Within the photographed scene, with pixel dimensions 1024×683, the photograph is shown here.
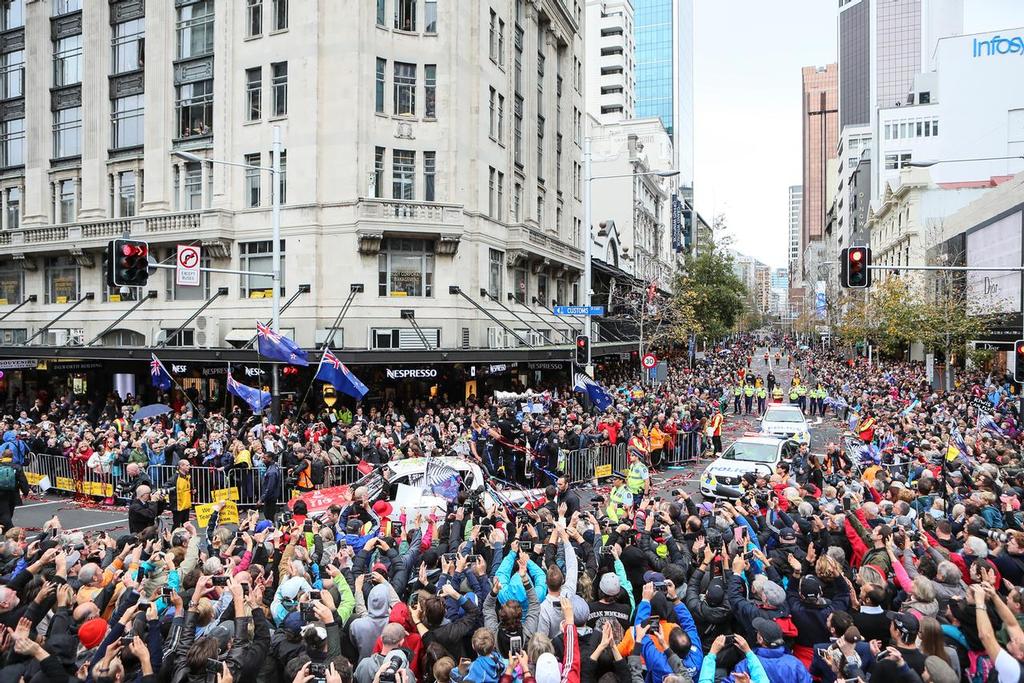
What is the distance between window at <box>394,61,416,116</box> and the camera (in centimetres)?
3110

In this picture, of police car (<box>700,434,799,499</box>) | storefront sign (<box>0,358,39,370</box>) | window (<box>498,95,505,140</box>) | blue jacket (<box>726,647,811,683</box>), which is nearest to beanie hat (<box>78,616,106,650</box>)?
blue jacket (<box>726,647,811,683</box>)

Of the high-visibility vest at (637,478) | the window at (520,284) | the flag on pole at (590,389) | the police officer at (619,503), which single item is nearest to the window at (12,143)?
the window at (520,284)

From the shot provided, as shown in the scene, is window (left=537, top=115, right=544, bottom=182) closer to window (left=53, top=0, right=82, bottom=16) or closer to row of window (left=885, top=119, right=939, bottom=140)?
window (left=53, top=0, right=82, bottom=16)

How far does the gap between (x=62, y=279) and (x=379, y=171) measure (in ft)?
58.3

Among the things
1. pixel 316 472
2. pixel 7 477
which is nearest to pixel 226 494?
pixel 316 472

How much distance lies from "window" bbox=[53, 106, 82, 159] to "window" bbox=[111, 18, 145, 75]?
3442mm

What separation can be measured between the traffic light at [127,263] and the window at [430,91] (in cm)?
1631

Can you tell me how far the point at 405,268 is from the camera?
1216 inches

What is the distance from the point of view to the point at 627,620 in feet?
24.1

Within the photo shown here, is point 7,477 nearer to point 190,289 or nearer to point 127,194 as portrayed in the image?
point 190,289

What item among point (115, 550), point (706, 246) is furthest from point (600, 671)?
point (706, 246)

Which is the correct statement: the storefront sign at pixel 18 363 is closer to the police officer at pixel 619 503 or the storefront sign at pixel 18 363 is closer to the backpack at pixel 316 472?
the backpack at pixel 316 472

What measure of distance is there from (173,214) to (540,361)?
16.7 metres

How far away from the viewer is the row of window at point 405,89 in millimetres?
30750
